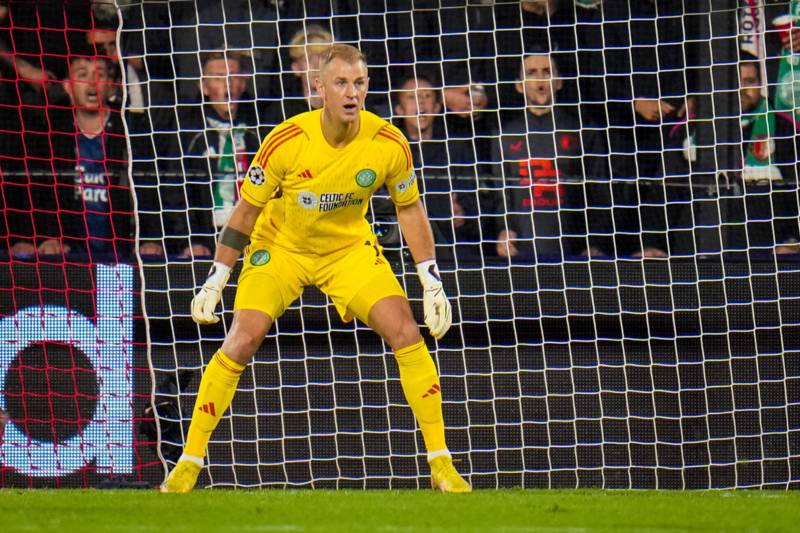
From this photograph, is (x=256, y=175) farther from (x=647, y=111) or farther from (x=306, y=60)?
(x=647, y=111)

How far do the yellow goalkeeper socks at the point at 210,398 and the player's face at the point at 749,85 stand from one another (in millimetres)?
4113

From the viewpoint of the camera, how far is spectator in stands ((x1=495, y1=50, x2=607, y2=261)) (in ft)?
29.0

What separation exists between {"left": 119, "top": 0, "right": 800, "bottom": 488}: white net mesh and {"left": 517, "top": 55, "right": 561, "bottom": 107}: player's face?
0.05 ft

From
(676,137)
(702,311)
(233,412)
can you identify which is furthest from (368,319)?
(676,137)

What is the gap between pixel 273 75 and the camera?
9.27 metres

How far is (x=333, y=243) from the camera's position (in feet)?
21.9

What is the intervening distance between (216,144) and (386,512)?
4.08m

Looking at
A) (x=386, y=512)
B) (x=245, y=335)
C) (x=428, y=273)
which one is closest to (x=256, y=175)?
(x=245, y=335)

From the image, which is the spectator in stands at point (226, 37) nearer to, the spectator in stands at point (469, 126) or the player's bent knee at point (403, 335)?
the spectator in stands at point (469, 126)

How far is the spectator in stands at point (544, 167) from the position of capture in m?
8.84

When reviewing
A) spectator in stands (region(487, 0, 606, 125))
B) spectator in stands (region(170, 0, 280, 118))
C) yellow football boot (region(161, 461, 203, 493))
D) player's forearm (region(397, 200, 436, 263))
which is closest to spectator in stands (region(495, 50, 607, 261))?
spectator in stands (region(487, 0, 606, 125))

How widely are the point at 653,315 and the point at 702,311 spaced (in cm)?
30

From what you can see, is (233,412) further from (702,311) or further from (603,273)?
(702,311)

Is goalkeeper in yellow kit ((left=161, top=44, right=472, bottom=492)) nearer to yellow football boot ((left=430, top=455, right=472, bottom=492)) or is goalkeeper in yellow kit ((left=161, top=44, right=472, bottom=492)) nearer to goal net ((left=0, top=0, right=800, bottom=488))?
yellow football boot ((left=430, top=455, right=472, bottom=492))
